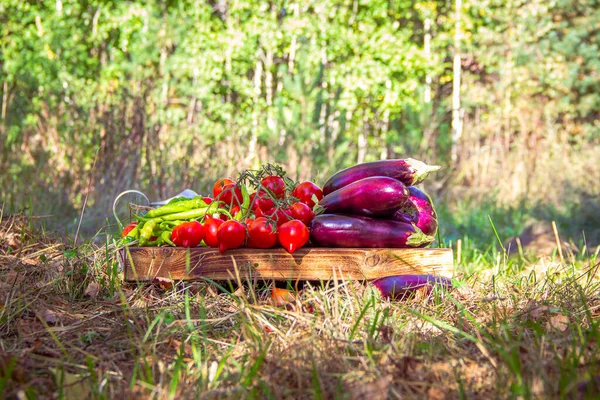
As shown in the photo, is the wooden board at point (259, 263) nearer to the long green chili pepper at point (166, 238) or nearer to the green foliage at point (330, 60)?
the long green chili pepper at point (166, 238)

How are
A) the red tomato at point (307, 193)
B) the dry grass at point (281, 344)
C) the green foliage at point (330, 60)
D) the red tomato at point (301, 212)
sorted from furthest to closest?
the green foliage at point (330, 60) → the red tomato at point (307, 193) → the red tomato at point (301, 212) → the dry grass at point (281, 344)

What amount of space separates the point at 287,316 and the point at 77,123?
507 centimetres

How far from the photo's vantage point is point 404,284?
8.63ft

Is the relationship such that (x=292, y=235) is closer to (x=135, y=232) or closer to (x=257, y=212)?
(x=257, y=212)

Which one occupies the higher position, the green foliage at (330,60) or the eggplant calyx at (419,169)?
the green foliage at (330,60)

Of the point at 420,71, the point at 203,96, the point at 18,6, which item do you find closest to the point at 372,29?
the point at 420,71

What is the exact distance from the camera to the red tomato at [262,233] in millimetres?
2639

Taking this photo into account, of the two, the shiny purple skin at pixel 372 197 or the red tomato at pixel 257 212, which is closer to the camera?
the shiny purple skin at pixel 372 197

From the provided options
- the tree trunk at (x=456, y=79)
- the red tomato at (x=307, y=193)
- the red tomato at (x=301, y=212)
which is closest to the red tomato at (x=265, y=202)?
the red tomato at (x=301, y=212)

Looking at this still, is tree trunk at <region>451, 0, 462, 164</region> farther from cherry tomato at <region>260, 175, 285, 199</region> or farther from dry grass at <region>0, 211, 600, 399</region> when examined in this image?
dry grass at <region>0, 211, 600, 399</region>

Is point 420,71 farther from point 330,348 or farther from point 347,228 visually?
point 330,348

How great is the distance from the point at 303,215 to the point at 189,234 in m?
0.52

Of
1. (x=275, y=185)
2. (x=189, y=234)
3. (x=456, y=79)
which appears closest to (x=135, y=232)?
(x=189, y=234)

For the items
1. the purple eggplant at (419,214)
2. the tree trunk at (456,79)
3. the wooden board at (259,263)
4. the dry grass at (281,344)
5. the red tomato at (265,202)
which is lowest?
the dry grass at (281,344)
